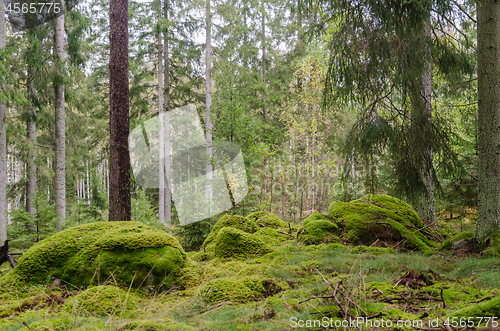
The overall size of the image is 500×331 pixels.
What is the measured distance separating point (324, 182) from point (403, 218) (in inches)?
243

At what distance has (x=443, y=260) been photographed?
4160 mm

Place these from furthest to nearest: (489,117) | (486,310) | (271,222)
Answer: (271,222)
(489,117)
(486,310)

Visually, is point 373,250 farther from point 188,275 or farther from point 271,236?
point 188,275

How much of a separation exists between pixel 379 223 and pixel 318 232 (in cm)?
131

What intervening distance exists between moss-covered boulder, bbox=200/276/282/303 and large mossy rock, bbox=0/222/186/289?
0.73m

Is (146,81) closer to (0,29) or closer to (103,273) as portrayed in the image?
(0,29)

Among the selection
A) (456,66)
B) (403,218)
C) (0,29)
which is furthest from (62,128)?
(456,66)

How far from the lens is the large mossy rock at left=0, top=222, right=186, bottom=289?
337 cm

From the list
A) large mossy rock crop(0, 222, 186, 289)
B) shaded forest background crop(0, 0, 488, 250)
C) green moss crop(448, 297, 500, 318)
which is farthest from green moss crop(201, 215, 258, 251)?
green moss crop(448, 297, 500, 318)

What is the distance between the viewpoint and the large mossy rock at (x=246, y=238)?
4941mm

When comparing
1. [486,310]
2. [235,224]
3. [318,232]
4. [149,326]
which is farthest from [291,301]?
[235,224]

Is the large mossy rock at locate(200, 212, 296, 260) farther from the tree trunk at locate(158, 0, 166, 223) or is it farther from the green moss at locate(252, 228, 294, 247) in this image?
the tree trunk at locate(158, 0, 166, 223)

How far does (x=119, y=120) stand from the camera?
5.91 metres

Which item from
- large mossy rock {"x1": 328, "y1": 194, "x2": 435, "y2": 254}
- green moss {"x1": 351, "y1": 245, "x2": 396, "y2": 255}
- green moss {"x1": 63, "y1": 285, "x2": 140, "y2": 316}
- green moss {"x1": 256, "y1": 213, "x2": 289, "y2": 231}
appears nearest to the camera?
green moss {"x1": 63, "y1": 285, "x2": 140, "y2": 316}
